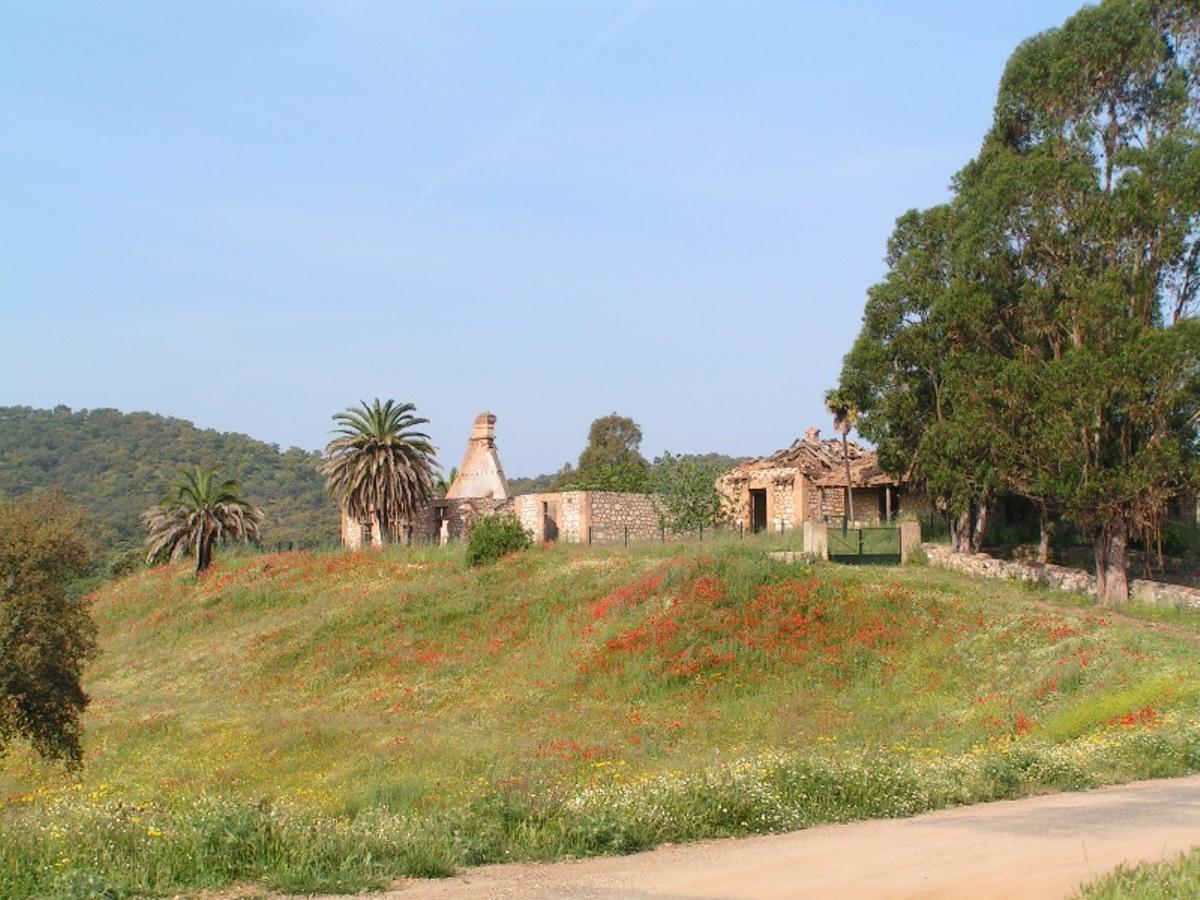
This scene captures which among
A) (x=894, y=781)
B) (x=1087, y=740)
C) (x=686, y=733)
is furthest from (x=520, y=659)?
(x=894, y=781)

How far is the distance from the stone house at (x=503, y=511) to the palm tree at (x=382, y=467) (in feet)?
3.37

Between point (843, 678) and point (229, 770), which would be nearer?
point (229, 770)

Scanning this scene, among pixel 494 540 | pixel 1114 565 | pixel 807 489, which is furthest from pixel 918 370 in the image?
pixel 494 540

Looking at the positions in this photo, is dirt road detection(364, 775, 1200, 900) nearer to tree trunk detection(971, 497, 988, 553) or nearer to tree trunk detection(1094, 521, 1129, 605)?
tree trunk detection(1094, 521, 1129, 605)

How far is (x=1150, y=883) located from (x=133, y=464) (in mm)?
149430

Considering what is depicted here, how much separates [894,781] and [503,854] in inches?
174

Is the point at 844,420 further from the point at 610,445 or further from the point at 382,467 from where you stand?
the point at 610,445

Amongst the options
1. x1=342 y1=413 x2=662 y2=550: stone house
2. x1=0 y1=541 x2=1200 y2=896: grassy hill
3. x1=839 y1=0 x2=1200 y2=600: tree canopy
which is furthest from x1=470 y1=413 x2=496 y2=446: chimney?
x1=839 y1=0 x2=1200 y2=600: tree canopy

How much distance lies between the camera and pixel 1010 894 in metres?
7.80

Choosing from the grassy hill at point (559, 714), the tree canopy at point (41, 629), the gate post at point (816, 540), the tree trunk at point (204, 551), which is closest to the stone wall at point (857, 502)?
the grassy hill at point (559, 714)

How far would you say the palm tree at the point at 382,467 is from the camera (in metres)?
54.8

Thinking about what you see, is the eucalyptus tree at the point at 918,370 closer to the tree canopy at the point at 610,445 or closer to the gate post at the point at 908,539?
the gate post at the point at 908,539

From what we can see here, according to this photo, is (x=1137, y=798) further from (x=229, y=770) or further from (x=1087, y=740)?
(x=229, y=770)

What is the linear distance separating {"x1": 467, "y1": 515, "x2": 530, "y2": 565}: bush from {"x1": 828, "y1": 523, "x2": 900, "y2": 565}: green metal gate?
39.8 feet
